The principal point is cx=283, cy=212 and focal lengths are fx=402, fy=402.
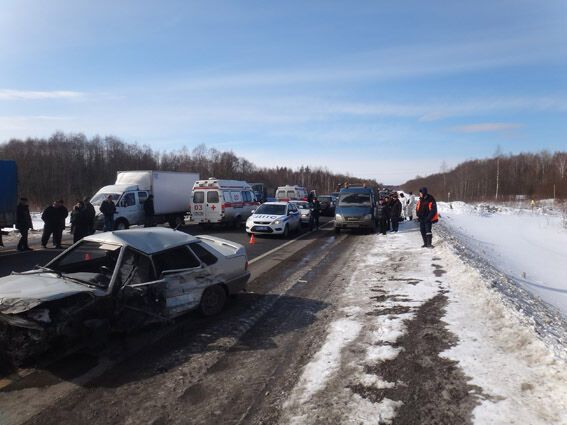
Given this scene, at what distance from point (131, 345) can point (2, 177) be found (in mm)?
12069

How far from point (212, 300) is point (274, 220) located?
10.6 meters

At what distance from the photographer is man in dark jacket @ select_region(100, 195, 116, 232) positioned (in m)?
16.2

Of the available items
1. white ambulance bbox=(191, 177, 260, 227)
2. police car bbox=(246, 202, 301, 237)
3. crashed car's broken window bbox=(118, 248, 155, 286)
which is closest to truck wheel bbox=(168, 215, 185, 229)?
white ambulance bbox=(191, 177, 260, 227)

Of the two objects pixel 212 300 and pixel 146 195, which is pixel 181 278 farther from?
pixel 146 195

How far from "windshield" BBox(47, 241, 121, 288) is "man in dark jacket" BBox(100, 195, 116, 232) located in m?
11.0

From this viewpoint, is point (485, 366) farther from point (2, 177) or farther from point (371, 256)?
point (2, 177)

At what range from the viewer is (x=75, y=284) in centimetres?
502

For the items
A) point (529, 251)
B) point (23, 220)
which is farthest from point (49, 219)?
point (529, 251)

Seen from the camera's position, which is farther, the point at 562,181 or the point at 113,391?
the point at 562,181

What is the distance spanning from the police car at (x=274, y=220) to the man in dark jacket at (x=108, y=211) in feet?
18.3

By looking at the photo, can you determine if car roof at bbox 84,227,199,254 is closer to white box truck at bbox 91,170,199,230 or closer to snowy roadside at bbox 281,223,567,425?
snowy roadside at bbox 281,223,567,425

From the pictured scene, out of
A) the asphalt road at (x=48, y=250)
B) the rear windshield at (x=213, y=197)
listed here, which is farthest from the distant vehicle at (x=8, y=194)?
the rear windshield at (x=213, y=197)

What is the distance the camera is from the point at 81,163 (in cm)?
7919

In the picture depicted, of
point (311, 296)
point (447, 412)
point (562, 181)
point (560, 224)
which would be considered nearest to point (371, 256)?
point (311, 296)
